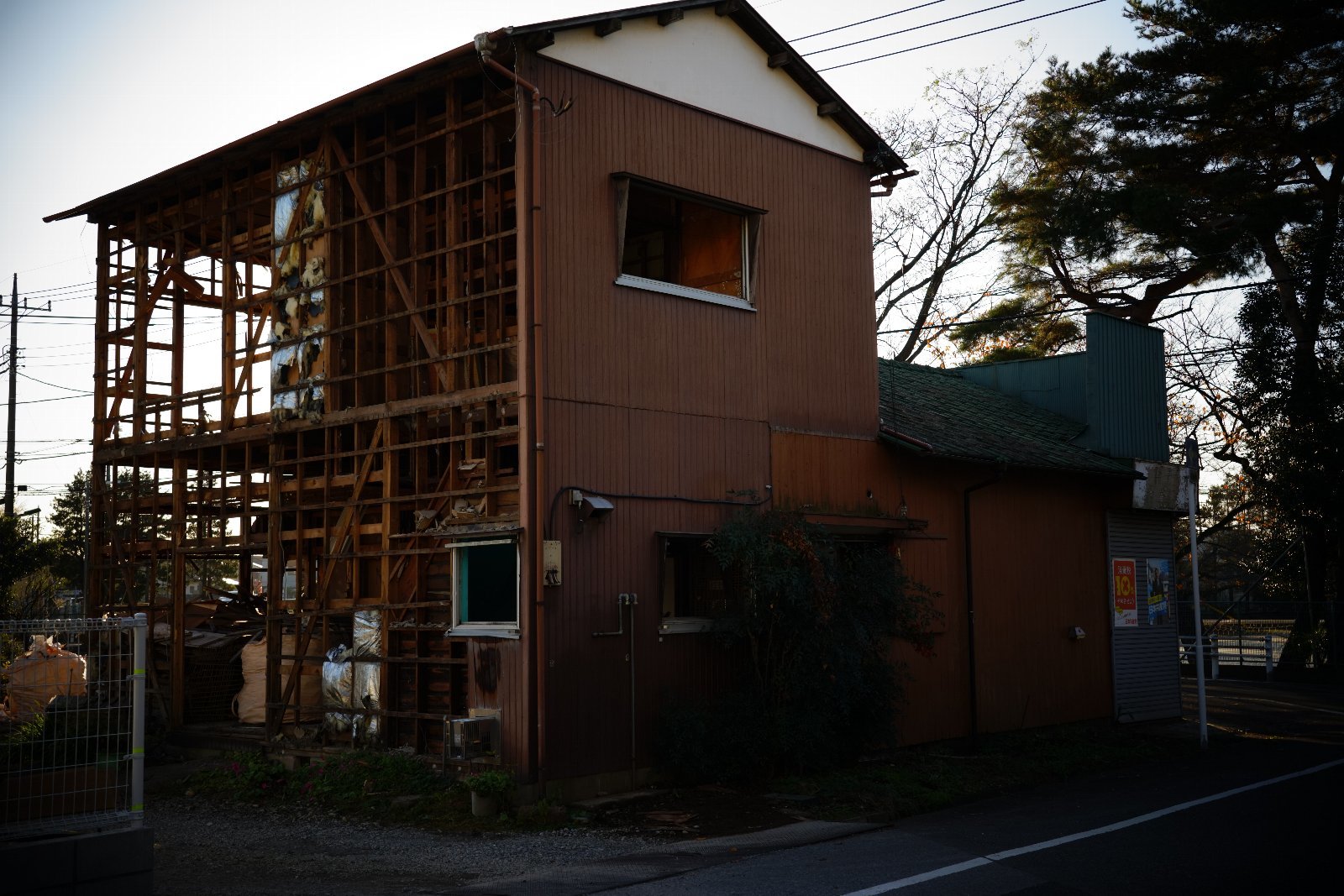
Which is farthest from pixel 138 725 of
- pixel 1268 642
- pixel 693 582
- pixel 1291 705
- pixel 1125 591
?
pixel 1268 642

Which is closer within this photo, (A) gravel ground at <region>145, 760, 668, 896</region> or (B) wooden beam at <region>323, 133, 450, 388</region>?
(A) gravel ground at <region>145, 760, 668, 896</region>

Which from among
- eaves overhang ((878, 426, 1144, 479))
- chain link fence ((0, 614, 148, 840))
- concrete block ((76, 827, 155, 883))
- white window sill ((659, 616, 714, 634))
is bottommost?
concrete block ((76, 827, 155, 883))

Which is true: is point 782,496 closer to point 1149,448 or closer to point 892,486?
point 892,486

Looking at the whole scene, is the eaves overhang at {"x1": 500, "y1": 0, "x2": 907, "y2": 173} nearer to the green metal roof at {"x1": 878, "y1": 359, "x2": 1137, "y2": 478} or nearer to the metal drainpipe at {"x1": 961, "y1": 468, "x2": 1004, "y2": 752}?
the green metal roof at {"x1": 878, "y1": 359, "x2": 1137, "y2": 478}

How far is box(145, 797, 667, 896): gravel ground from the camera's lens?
29.7ft

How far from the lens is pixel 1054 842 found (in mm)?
10078

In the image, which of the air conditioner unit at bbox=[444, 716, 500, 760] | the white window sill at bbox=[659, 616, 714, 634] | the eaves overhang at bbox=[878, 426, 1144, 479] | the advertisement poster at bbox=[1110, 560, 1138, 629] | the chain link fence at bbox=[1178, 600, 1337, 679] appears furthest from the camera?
the chain link fence at bbox=[1178, 600, 1337, 679]

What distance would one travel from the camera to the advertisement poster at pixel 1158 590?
2014 centimetres

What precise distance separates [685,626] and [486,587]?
228 cm

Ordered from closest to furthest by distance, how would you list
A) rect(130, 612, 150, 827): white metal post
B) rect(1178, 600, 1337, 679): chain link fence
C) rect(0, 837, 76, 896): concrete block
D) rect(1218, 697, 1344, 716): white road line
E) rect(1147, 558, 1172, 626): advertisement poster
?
1. rect(0, 837, 76, 896): concrete block
2. rect(130, 612, 150, 827): white metal post
3. rect(1147, 558, 1172, 626): advertisement poster
4. rect(1218, 697, 1344, 716): white road line
5. rect(1178, 600, 1337, 679): chain link fence

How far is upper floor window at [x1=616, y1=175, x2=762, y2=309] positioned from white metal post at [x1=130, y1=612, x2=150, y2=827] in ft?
23.6

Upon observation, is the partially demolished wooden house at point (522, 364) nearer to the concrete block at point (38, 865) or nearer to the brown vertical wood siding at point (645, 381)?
the brown vertical wood siding at point (645, 381)

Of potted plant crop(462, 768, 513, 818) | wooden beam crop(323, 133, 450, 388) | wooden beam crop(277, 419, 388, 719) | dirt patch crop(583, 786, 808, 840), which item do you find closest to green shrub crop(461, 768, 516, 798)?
potted plant crop(462, 768, 513, 818)

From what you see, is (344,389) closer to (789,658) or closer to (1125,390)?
(789,658)
